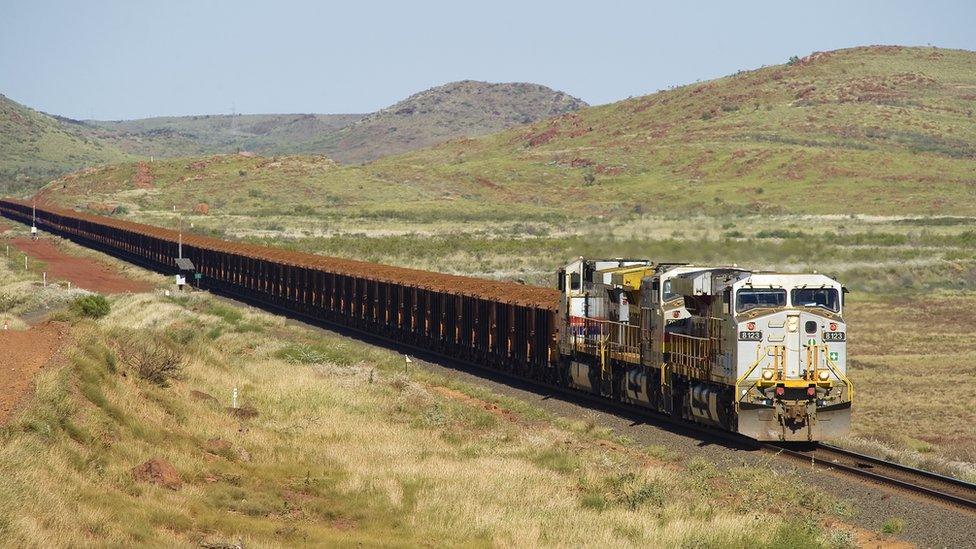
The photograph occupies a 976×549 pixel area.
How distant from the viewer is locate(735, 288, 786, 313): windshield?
24.9 meters

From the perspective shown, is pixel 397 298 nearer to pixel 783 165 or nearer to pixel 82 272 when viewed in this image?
pixel 82 272

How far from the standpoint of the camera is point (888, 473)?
903 inches

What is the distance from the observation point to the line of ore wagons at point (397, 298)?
126 feet

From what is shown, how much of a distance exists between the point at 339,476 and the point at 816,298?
10.7 metres

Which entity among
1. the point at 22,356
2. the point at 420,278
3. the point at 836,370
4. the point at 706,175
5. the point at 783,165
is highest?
the point at 783,165

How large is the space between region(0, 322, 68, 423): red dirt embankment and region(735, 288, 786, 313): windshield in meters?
13.5

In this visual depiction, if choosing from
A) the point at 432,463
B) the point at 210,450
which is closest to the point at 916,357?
the point at 432,463

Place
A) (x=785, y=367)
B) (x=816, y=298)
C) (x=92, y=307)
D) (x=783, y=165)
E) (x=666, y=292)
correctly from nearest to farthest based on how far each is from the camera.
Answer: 1. (x=785, y=367)
2. (x=816, y=298)
3. (x=666, y=292)
4. (x=92, y=307)
5. (x=783, y=165)

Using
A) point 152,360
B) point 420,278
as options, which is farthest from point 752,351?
point 420,278

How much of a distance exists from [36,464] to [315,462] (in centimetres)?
700

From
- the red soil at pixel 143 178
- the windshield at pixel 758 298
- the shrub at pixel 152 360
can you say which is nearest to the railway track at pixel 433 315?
the windshield at pixel 758 298

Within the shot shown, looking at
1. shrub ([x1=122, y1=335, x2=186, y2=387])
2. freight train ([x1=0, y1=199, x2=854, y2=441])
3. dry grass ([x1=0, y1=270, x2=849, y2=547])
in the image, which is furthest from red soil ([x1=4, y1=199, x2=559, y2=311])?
shrub ([x1=122, y1=335, x2=186, y2=387])

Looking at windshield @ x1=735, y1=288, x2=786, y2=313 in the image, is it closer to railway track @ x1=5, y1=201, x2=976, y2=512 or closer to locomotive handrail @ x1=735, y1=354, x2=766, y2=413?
locomotive handrail @ x1=735, y1=354, x2=766, y2=413

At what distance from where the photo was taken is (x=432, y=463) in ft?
74.5
